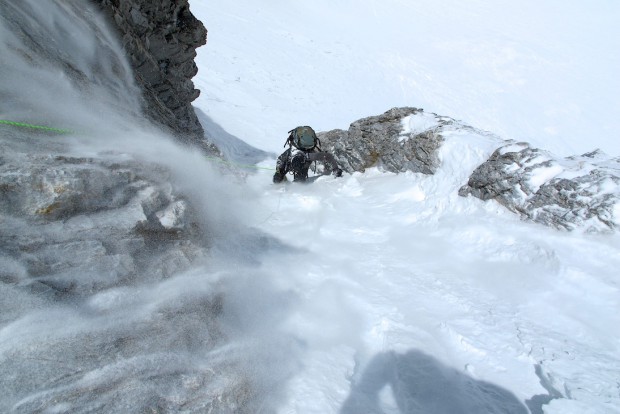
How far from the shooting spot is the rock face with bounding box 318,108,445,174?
8.53 meters

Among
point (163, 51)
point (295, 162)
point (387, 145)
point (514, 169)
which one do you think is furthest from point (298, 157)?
point (514, 169)

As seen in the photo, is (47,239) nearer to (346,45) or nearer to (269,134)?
(269,134)

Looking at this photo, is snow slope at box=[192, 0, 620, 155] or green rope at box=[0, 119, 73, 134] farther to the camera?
snow slope at box=[192, 0, 620, 155]

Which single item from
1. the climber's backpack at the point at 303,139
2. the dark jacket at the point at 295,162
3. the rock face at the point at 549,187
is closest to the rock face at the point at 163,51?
the dark jacket at the point at 295,162

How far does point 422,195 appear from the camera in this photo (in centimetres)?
750

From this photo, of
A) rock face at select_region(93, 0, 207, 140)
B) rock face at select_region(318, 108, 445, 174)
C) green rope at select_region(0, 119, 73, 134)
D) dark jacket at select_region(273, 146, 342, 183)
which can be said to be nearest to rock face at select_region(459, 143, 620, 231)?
rock face at select_region(318, 108, 445, 174)

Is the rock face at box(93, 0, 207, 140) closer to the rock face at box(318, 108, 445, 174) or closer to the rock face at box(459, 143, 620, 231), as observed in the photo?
the rock face at box(318, 108, 445, 174)

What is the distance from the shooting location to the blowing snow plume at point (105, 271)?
267 centimetres

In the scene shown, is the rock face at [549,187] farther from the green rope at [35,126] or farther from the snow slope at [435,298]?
the green rope at [35,126]

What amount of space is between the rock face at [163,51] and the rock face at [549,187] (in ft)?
18.4

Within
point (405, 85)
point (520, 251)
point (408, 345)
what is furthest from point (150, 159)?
point (405, 85)

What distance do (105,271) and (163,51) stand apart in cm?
786

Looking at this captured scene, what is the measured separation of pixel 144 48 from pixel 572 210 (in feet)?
28.1

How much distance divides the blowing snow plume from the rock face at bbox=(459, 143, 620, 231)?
4.02 metres
